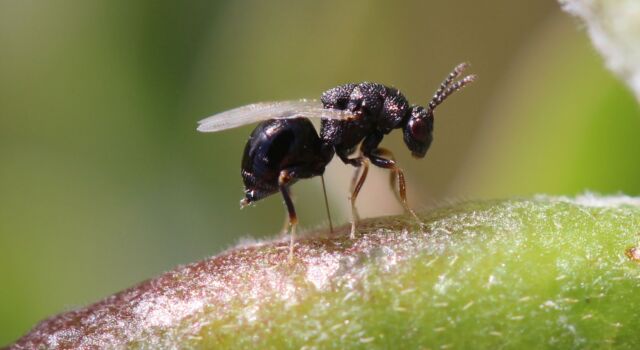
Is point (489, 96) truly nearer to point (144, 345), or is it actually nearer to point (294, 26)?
point (294, 26)

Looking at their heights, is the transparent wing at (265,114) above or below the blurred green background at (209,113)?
below

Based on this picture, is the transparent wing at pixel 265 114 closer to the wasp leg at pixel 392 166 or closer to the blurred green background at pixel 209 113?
the wasp leg at pixel 392 166

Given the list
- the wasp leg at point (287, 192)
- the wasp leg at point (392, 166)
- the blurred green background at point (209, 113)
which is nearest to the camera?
the wasp leg at point (287, 192)

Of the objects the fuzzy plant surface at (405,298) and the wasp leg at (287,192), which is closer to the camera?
the fuzzy plant surface at (405,298)

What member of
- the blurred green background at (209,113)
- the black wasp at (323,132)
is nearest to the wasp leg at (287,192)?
the black wasp at (323,132)

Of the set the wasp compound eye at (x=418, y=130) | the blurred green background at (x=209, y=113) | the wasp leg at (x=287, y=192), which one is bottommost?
the wasp leg at (x=287, y=192)

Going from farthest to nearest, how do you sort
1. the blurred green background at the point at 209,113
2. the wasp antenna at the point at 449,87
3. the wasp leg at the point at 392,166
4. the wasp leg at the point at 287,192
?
the blurred green background at the point at 209,113 < the wasp antenna at the point at 449,87 < the wasp leg at the point at 392,166 < the wasp leg at the point at 287,192

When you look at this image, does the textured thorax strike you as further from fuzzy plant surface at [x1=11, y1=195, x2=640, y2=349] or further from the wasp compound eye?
fuzzy plant surface at [x1=11, y1=195, x2=640, y2=349]

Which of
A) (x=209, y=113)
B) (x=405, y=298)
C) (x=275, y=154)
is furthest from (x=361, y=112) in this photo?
(x=209, y=113)
